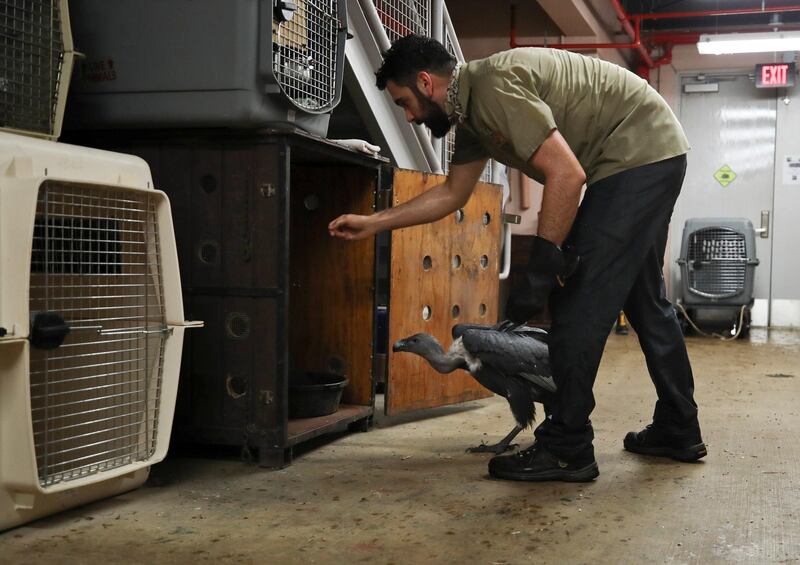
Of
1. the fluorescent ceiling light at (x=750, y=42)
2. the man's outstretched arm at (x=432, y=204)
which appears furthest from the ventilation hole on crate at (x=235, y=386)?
the fluorescent ceiling light at (x=750, y=42)

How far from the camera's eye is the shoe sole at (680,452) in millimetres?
2793

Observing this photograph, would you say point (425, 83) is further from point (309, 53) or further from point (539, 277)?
point (539, 277)

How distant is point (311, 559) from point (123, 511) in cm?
60

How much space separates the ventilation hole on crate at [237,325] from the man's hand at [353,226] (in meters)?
0.38

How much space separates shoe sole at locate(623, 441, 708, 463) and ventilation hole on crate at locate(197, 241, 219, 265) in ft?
4.92

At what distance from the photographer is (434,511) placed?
2.25 m

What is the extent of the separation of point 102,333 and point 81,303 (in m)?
0.17

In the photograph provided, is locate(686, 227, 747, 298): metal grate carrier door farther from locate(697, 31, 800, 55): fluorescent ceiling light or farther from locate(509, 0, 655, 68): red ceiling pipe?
locate(509, 0, 655, 68): red ceiling pipe

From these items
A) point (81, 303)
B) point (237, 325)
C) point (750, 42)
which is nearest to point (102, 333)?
point (81, 303)

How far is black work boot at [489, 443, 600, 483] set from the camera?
8.27 ft

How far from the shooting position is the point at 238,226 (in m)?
2.63

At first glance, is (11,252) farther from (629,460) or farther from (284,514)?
(629,460)

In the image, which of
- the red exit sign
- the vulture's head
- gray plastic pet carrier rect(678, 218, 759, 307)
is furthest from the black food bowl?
the red exit sign

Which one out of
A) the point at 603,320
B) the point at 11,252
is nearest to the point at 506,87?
the point at 603,320
